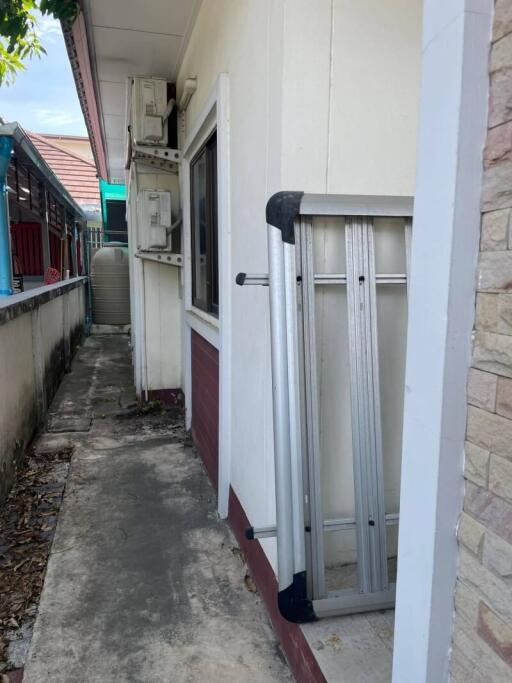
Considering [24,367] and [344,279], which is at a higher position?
[344,279]

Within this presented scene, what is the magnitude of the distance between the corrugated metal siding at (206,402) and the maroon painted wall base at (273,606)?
2.09 ft

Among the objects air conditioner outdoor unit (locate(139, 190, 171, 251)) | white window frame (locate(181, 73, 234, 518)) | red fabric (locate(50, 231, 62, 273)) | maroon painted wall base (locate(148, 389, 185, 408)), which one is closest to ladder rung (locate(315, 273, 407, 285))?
white window frame (locate(181, 73, 234, 518))

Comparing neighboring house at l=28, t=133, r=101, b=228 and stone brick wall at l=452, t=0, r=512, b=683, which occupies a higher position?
neighboring house at l=28, t=133, r=101, b=228

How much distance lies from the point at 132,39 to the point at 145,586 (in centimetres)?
383

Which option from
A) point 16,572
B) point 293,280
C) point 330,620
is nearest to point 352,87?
point 293,280

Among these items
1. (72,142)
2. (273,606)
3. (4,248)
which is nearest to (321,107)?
(273,606)

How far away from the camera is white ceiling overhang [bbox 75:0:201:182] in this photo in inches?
133

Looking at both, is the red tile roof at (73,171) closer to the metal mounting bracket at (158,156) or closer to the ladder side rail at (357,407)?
the metal mounting bracket at (158,156)

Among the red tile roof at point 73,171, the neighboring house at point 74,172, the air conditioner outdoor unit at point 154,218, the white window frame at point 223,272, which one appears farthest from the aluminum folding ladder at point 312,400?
the red tile roof at point 73,171

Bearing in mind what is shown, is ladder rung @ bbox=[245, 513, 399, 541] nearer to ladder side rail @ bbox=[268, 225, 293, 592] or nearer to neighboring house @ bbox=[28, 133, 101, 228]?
ladder side rail @ bbox=[268, 225, 293, 592]

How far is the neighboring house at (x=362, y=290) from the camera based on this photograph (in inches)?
36.4

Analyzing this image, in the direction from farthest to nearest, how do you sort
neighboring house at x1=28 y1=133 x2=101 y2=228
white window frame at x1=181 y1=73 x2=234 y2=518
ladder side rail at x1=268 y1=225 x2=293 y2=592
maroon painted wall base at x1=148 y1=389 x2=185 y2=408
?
1. neighboring house at x1=28 y1=133 x2=101 y2=228
2. maroon painted wall base at x1=148 y1=389 x2=185 y2=408
3. white window frame at x1=181 y1=73 x2=234 y2=518
4. ladder side rail at x1=268 y1=225 x2=293 y2=592

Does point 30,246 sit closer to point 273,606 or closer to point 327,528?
point 273,606

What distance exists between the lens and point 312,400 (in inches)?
70.1
